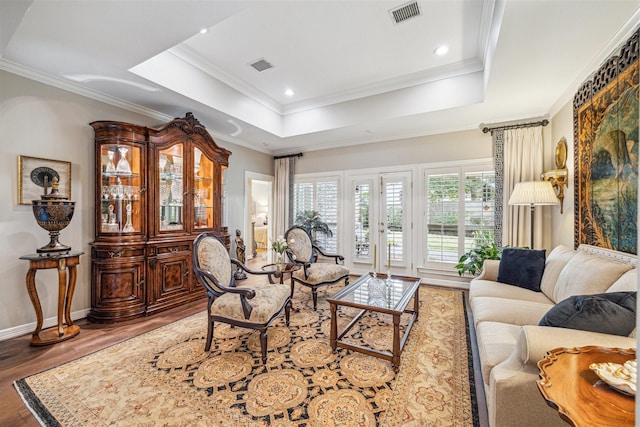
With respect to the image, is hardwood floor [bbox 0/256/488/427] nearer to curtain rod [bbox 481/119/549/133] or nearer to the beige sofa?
the beige sofa

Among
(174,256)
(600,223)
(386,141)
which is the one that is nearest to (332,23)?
(386,141)

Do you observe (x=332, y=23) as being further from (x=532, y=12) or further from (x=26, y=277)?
(x=26, y=277)

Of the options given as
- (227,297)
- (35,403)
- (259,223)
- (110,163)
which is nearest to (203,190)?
(110,163)

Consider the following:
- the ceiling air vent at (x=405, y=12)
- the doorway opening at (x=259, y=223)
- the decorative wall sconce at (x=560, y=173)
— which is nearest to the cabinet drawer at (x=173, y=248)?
the doorway opening at (x=259, y=223)

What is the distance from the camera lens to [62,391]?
1.93 metres

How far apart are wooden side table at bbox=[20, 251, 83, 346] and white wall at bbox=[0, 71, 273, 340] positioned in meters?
0.22

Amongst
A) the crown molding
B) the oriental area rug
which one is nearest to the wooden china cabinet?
the crown molding

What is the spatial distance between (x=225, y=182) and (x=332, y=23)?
323cm

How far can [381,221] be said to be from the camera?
5.18 metres

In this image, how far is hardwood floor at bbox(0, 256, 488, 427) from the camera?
175 cm

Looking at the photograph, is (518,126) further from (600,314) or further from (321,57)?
(600,314)

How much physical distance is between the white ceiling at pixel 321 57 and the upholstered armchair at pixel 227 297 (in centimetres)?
192

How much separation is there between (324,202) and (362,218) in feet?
3.00

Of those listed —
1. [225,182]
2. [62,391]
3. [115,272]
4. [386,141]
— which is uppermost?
[386,141]
